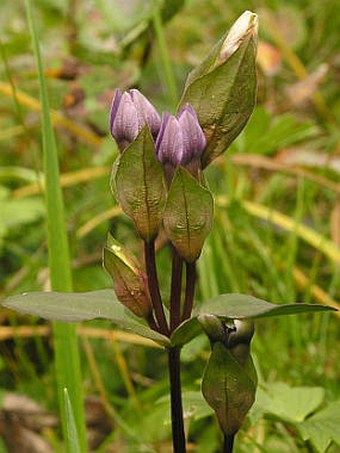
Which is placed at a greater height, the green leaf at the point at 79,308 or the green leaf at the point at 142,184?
the green leaf at the point at 142,184

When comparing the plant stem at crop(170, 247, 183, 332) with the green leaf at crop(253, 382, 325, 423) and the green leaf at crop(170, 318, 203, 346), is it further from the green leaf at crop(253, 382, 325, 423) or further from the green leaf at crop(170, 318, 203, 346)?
the green leaf at crop(253, 382, 325, 423)

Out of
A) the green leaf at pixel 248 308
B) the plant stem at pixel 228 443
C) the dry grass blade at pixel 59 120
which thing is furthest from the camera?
the dry grass blade at pixel 59 120

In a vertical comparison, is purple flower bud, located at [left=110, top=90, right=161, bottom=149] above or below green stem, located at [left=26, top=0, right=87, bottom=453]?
above

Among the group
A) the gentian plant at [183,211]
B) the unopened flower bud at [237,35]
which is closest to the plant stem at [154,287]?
the gentian plant at [183,211]

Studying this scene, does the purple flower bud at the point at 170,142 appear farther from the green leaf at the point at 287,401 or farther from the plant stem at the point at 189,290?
the green leaf at the point at 287,401

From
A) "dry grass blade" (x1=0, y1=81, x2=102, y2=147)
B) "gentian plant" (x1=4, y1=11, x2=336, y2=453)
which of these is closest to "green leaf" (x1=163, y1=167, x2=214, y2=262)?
"gentian plant" (x1=4, y1=11, x2=336, y2=453)

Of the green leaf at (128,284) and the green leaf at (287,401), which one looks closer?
the green leaf at (128,284)
